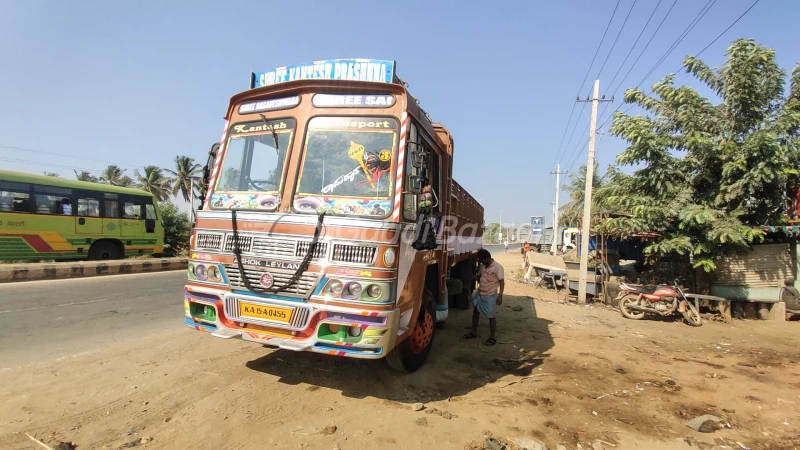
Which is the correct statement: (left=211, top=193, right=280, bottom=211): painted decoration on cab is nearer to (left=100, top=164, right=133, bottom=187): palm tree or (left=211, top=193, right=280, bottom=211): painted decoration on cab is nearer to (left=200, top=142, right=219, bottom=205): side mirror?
(left=200, top=142, right=219, bottom=205): side mirror

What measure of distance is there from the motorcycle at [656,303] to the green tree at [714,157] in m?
1.03

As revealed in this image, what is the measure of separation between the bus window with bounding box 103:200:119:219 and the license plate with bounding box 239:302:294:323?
572 inches

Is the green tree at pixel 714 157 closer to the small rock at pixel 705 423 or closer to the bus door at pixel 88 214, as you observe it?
the small rock at pixel 705 423

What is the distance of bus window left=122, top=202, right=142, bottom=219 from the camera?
15398 millimetres

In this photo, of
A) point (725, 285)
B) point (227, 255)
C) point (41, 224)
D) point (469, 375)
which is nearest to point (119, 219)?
point (41, 224)

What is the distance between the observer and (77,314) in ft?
22.4

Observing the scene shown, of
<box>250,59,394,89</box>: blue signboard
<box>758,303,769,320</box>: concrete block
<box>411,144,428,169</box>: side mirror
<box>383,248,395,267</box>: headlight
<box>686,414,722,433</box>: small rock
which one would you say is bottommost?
<box>686,414,722,433</box>: small rock

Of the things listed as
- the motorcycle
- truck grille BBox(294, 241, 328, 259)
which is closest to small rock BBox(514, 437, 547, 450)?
truck grille BBox(294, 241, 328, 259)

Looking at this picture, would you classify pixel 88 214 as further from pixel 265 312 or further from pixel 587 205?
pixel 587 205

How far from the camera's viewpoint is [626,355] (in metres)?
6.29

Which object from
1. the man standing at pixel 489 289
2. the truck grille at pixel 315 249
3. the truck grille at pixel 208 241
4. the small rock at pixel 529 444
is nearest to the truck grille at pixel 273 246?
the truck grille at pixel 315 249

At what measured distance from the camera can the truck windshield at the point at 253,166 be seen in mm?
3988

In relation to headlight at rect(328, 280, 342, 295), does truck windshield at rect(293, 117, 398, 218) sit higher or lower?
higher

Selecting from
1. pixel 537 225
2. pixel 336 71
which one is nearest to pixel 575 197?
pixel 537 225
